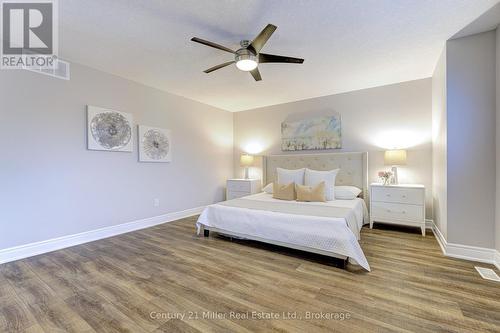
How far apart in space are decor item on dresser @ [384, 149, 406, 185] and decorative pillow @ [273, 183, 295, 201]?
1611 mm

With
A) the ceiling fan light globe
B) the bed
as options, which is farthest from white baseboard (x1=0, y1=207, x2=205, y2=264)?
the ceiling fan light globe

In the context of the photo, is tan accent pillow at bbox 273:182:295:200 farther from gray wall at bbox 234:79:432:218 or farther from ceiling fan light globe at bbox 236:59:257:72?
ceiling fan light globe at bbox 236:59:257:72

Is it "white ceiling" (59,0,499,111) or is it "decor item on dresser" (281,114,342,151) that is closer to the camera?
"white ceiling" (59,0,499,111)

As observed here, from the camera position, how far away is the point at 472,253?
2383 millimetres

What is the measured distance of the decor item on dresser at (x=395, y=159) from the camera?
138 inches

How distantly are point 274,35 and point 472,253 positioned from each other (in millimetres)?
3216

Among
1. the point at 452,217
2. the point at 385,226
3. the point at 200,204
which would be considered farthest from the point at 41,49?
the point at 385,226

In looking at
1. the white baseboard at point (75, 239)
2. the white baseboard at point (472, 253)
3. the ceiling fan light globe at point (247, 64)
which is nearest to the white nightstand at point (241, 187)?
the white baseboard at point (75, 239)

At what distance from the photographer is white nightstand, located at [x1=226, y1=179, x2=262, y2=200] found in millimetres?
4879

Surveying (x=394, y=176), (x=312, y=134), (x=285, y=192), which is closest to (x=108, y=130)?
(x=285, y=192)

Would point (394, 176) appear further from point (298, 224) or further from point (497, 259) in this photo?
point (298, 224)

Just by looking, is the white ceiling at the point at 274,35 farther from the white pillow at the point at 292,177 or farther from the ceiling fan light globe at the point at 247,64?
the white pillow at the point at 292,177

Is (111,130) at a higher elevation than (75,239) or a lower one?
higher

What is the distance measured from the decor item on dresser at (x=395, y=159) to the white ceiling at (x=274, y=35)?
121 centimetres
